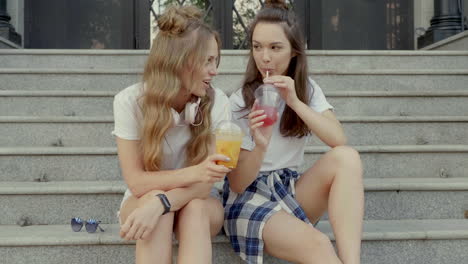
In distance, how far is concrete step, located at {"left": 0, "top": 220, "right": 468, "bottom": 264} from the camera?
84.7 inches

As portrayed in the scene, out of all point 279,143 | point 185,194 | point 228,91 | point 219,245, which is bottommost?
point 219,245

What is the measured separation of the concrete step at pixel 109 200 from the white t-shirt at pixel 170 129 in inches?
21.6

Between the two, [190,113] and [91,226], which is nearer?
[190,113]

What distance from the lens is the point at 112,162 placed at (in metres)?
2.79

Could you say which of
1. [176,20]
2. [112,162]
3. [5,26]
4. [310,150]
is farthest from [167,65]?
[5,26]

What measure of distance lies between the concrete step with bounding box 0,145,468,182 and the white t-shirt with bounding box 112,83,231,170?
84 cm

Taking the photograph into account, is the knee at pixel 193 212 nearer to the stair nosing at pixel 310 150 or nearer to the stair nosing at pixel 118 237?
the stair nosing at pixel 118 237

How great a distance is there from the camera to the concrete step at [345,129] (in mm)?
3051

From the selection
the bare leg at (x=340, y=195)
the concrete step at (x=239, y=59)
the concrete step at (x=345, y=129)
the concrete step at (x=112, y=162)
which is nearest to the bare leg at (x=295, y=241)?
the bare leg at (x=340, y=195)

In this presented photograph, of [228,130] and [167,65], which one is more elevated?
[167,65]

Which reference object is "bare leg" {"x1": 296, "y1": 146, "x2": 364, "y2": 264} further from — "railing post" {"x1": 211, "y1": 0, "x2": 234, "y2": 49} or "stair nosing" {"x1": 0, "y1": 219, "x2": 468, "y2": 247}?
"railing post" {"x1": 211, "y1": 0, "x2": 234, "y2": 49}

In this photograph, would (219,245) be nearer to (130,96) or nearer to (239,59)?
(130,96)

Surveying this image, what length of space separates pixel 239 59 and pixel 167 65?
2.30 m

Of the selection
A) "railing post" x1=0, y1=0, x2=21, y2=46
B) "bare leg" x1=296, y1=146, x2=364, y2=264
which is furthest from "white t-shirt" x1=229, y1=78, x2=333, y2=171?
"railing post" x1=0, y1=0, x2=21, y2=46
